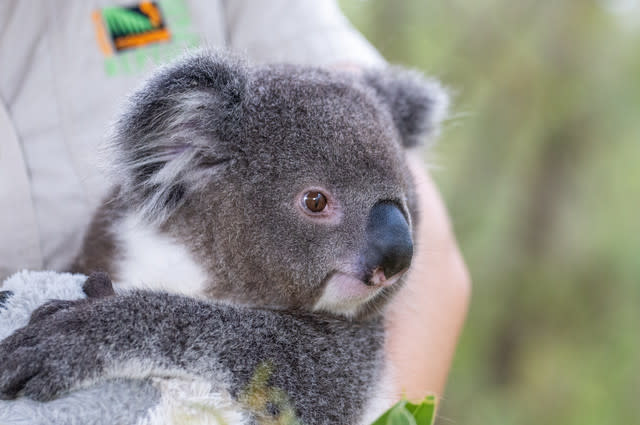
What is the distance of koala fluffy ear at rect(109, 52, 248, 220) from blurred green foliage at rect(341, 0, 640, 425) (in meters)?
3.10

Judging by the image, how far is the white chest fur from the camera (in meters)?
1.62

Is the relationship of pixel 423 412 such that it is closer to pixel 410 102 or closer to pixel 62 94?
pixel 410 102

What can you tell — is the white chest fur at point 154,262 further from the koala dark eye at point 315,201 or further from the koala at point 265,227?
the koala dark eye at point 315,201

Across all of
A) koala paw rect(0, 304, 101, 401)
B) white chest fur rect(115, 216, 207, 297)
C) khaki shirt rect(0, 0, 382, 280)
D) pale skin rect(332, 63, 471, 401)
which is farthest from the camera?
pale skin rect(332, 63, 471, 401)

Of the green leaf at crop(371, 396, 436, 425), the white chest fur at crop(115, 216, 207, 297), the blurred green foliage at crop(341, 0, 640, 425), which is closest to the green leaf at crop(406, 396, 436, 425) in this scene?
the green leaf at crop(371, 396, 436, 425)

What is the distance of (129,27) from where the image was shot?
83.4 inches

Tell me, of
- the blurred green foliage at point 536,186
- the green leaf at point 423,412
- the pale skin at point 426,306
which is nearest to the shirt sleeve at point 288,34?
the pale skin at point 426,306

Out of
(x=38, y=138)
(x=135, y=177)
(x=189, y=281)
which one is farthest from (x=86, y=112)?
(x=189, y=281)

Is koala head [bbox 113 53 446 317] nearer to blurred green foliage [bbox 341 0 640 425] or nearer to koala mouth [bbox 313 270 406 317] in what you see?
koala mouth [bbox 313 270 406 317]

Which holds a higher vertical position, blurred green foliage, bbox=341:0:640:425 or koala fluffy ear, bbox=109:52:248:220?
blurred green foliage, bbox=341:0:640:425

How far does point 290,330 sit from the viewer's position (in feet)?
4.83

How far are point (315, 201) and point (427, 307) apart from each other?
2.80 feet

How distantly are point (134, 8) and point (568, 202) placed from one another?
3891 mm

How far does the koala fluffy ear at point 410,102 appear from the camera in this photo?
2.00 m
